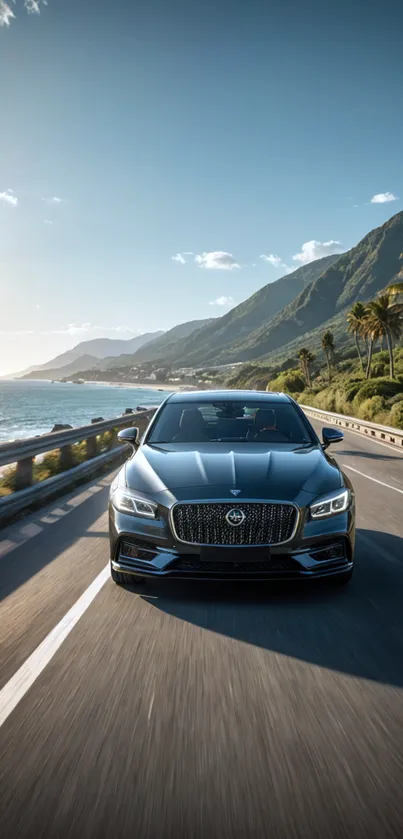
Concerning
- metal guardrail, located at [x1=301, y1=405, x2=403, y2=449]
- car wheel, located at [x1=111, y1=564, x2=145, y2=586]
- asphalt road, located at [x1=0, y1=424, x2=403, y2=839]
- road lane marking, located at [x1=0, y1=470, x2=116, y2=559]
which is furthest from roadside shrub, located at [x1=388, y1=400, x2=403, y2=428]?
car wheel, located at [x1=111, y1=564, x2=145, y2=586]

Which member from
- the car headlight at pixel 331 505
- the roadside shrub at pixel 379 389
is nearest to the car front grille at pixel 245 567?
the car headlight at pixel 331 505

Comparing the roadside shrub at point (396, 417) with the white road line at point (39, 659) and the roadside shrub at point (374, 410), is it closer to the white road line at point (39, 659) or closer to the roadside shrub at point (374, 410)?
the roadside shrub at point (374, 410)

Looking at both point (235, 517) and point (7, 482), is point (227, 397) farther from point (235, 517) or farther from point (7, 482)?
point (7, 482)

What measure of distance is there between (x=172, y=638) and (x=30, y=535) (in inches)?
145

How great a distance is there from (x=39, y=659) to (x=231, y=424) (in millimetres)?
3443

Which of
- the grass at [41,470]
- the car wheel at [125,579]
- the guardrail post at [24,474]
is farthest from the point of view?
the grass at [41,470]

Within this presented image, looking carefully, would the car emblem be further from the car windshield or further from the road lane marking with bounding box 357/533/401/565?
the road lane marking with bounding box 357/533/401/565

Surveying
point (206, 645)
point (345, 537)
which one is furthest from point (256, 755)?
point (345, 537)

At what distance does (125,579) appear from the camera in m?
4.89

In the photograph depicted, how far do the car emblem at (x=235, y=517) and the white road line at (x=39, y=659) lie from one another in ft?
4.08

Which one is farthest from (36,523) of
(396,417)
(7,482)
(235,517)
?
(396,417)

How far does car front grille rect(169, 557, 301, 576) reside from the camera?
4.31 meters

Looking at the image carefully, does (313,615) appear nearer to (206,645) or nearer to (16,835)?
(206,645)

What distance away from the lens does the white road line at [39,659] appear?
316 centimetres
